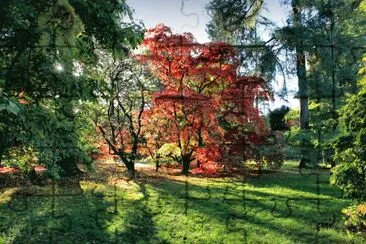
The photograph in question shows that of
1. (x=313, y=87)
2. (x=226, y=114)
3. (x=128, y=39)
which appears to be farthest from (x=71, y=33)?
(x=313, y=87)

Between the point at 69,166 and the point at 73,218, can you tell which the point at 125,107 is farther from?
the point at 73,218

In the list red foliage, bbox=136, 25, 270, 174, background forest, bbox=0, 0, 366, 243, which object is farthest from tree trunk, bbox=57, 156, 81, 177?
red foliage, bbox=136, 25, 270, 174

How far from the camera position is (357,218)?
881cm

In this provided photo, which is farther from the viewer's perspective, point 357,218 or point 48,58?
point 48,58

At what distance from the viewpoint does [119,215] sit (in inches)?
410

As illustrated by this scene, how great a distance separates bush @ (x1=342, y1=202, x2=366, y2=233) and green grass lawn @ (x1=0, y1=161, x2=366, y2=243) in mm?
246

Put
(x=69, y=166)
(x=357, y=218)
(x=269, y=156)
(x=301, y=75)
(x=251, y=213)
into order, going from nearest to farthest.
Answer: (x=357, y=218) → (x=251, y=213) → (x=69, y=166) → (x=269, y=156) → (x=301, y=75)

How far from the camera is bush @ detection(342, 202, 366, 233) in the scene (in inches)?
335

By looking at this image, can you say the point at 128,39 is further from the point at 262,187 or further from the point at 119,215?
the point at 262,187

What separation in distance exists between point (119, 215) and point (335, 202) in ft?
17.7

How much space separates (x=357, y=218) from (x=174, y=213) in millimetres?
4068

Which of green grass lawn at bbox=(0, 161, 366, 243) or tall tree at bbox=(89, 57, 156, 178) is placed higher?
tall tree at bbox=(89, 57, 156, 178)

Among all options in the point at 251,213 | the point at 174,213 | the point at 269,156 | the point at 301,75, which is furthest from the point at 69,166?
the point at 301,75

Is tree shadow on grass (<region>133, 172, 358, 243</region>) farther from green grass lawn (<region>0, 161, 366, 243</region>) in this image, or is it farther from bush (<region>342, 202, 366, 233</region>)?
bush (<region>342, 202, 366, 233</region>)
